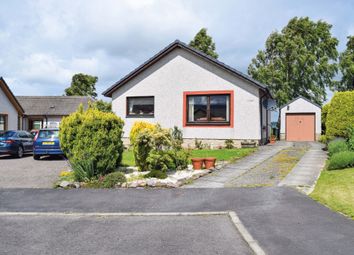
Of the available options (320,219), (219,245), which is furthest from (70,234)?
(320,219)

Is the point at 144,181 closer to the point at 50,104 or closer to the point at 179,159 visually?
the point at 179,159

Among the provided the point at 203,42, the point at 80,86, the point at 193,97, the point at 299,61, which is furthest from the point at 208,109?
the point at 80,86

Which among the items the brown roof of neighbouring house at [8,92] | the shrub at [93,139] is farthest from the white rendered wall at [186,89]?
the brown roof of neighbouring house at [8,92]

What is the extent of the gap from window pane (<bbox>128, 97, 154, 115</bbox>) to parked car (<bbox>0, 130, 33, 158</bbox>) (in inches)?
254

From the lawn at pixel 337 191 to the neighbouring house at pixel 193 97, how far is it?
8.54 m

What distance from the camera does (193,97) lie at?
63.2ft

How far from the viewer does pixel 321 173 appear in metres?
9.88

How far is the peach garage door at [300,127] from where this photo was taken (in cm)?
2736

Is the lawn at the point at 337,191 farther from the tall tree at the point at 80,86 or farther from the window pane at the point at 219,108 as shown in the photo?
the tall tree at the point at 80,86

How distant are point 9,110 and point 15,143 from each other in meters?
11.5

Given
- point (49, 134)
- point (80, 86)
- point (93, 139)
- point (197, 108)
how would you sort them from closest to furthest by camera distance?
point (93, 139) → point (49, 134) → point (197, 108) → point (80, 86)

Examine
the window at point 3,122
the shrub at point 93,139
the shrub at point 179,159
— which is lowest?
the shrub at point 179,159

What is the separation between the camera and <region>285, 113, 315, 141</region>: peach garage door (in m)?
27.4

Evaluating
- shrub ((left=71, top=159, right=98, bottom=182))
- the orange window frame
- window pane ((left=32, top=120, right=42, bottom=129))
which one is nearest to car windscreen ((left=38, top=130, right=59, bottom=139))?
shrub ((left=71, top=159, right=98, bottom=182))
